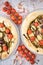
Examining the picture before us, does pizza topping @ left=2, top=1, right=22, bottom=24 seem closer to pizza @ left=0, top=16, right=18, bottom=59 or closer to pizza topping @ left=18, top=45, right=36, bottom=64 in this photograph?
pizza @ left=0, top=16, right=18, bottom=59

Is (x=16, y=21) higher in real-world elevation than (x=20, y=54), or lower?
higher

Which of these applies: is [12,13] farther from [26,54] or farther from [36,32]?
[26,54]

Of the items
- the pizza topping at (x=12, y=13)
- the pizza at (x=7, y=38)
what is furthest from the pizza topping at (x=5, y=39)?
the pizza topping at (x=12, y=13)

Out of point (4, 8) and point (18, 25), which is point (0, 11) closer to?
point (4, 8)

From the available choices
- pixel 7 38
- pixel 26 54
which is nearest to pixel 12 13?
pixel 7 38

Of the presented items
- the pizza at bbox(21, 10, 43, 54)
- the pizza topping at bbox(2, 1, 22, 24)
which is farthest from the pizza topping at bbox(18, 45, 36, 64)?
the pizza topping at bbox(2, 1, 22, 24)

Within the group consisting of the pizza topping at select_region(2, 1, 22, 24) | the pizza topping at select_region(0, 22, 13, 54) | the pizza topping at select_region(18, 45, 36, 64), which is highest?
the pizza topping at select_region(2, 1, 22, 24)

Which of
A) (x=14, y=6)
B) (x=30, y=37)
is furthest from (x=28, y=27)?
(x=14, y=6)
